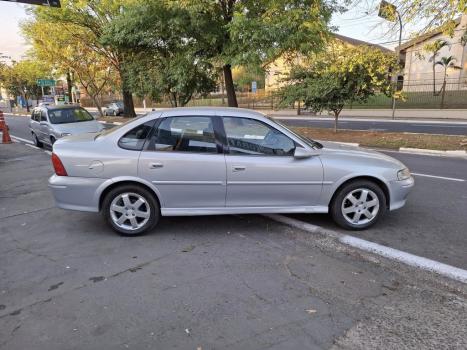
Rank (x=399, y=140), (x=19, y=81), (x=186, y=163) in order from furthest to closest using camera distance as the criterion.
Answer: (x=19, y=81)
(x=399, y=140)
(x=186, y=163)

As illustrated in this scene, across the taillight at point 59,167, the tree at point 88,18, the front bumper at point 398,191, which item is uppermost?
the tree at point 88,18

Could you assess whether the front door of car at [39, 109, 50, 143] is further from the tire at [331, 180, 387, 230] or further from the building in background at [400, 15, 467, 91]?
the building in background at [400, 15, 467, 91]

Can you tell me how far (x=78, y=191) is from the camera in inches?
178

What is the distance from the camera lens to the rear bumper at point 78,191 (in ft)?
14.8

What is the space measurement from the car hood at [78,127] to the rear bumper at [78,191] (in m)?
7.12

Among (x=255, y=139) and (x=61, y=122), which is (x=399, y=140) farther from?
(x=61, y=122)

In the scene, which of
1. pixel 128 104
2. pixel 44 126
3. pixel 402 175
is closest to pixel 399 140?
pixel 402 175

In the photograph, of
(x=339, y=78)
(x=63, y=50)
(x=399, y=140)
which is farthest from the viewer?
(x=63, y=50)

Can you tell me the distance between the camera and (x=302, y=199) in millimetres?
4641

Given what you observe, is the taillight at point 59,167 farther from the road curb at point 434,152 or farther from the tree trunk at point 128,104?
the tree trunk at point 128,104

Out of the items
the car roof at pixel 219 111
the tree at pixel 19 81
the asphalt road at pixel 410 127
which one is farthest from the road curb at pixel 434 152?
the tree at pixel 19 81

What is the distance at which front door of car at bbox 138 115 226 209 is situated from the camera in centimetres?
446

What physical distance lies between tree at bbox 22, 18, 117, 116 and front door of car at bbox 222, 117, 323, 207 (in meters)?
23.0

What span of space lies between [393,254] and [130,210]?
3.10 m
